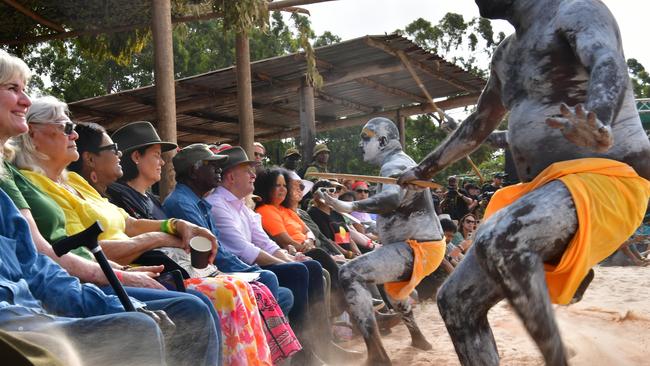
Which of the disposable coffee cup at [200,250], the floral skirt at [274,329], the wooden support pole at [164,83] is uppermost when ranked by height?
the wooden support pole at [164,83]

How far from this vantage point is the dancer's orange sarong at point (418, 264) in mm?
6254

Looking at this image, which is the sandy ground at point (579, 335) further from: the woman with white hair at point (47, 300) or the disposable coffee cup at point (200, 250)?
the woman with white hair at point (47, 300)

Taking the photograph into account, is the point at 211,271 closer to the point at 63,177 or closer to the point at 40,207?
the point at 63,177

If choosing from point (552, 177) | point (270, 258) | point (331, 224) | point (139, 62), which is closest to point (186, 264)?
point (270, 258)

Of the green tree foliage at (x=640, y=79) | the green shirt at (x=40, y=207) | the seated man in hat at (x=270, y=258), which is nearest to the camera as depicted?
the green shirt at (x=40, y=207)

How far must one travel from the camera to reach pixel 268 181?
7.13m

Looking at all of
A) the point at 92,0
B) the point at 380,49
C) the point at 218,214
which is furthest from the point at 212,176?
the point at 380,49

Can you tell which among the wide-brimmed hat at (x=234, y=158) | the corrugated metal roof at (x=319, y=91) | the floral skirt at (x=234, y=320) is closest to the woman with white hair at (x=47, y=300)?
the floral skirt at (x=234, y=320)

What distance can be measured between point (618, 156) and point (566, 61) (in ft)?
1.59

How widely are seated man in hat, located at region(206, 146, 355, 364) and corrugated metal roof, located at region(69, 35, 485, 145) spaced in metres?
4.78

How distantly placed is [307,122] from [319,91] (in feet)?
6.03

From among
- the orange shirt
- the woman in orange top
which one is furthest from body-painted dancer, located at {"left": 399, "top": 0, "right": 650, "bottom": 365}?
the orange shirt

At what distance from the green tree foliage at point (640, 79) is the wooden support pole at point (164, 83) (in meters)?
30.3

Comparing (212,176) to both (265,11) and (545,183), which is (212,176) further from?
(265,11)
